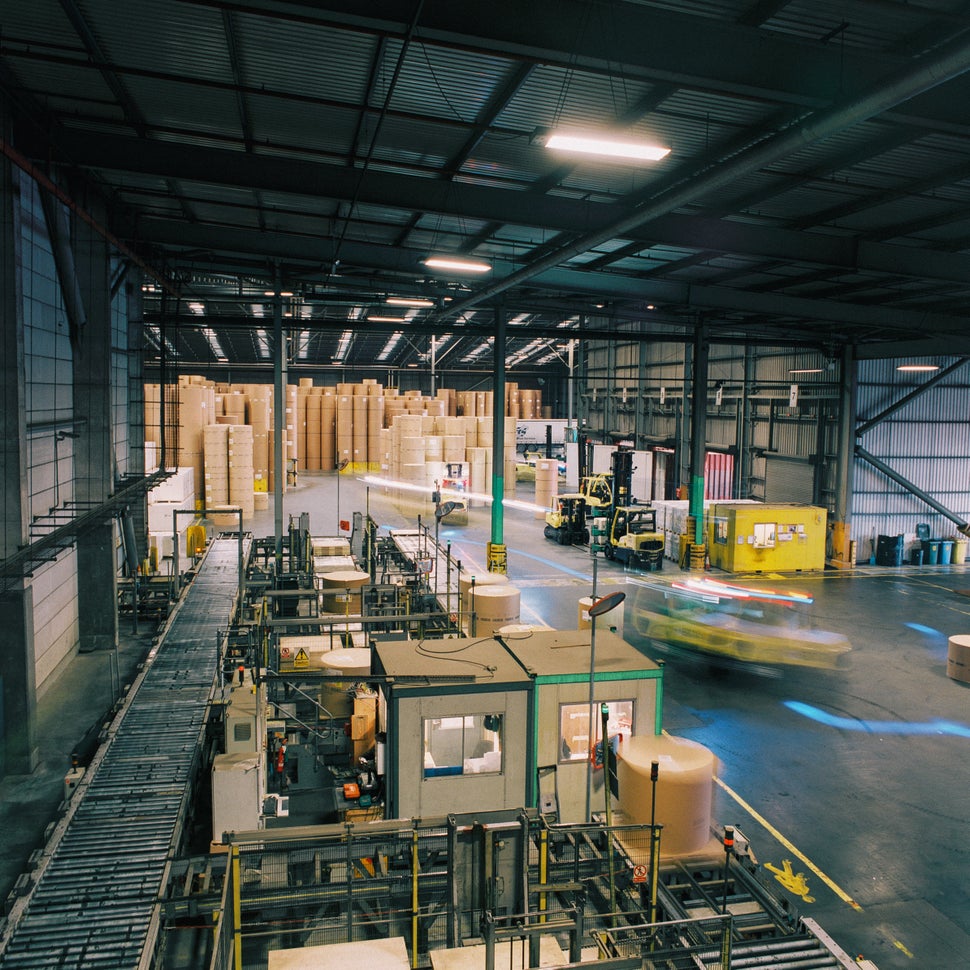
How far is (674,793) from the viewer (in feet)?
23.2

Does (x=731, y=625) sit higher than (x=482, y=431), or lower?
lower

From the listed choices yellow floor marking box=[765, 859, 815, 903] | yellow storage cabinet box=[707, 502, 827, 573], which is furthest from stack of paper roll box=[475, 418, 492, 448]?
yellow floor marking box=[765, 859, 815, 903]

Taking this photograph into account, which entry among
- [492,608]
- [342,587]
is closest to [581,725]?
[492,608]

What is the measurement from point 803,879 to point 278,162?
1071 cm

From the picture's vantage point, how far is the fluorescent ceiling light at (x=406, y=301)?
20.7m

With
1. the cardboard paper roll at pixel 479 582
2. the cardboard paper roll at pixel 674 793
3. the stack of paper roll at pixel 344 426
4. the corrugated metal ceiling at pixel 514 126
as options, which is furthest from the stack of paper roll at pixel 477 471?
the cardboard paper roll at pixel 674 793

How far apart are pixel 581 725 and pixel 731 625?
10220 mm

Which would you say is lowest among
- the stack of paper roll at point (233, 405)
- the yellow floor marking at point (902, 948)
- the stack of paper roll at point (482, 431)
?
the yellow floor marking at point (902, 948)

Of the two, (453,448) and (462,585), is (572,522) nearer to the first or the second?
(453,448)

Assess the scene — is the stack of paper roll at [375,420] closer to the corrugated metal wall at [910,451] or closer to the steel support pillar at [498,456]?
the steel support pillar at [498,456]

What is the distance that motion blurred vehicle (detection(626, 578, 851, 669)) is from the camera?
1574 cm

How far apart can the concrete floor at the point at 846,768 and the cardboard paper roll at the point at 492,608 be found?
2886mm

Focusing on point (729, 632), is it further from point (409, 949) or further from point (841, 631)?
point (409, 949)

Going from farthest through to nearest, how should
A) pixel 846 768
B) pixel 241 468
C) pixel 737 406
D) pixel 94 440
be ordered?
pixel 737 406, pixel 241 468, pixel 94 440, pixel 846 768
